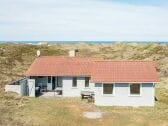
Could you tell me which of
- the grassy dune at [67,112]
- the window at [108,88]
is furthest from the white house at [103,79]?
the grassy dune at [67,112]

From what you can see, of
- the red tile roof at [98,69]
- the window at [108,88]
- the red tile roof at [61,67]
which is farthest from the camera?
the red tile roof at [61,67]

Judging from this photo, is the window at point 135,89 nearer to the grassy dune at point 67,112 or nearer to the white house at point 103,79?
the white house at point 103,79

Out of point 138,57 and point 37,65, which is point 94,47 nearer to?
point 138,57

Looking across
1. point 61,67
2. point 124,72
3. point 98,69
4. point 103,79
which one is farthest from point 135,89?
point 61,67

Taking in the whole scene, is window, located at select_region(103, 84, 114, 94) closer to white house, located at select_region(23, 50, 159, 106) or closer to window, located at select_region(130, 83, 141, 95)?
white house, located at select_region(23, 50, 159, 106)

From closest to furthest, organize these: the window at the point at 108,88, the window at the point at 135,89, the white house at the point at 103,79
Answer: the white house at the point at 103,79, the window at the point at 135,89, the window at the point at 108,88

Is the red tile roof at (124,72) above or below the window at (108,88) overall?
above

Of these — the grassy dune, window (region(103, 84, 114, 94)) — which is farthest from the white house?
the grassy dune
